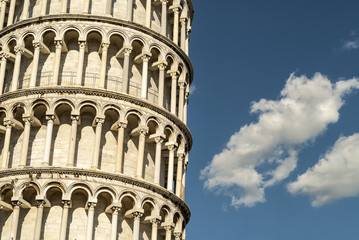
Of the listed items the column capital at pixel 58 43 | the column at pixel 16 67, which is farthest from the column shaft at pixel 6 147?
the column capital at pixel 58 43

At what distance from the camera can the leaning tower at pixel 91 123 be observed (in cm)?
3120

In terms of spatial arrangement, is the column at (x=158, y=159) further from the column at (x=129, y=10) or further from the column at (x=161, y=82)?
the column at (x=129, y=10)

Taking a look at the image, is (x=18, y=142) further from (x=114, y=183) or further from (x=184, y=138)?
(x=184, y=138)

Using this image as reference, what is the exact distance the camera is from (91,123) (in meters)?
33.2

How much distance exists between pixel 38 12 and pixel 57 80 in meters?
4.78

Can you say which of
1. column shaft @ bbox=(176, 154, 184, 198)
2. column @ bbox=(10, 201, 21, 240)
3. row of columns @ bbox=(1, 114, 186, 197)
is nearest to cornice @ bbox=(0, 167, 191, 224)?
row of columns @ bbox=(1, 114, 186, 197)

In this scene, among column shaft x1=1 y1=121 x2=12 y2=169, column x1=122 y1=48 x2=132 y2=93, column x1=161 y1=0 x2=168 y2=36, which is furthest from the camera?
column x1=161 y1=0 x2=168 y2=36

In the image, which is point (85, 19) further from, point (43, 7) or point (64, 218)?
point (64, 218)

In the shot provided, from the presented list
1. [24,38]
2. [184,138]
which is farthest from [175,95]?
[24,38]

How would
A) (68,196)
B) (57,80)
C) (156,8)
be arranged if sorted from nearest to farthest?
(68,196) < (57,80) < (156,8)

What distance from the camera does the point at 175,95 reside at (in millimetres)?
35969

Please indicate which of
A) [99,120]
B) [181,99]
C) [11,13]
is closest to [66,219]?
[99,120]

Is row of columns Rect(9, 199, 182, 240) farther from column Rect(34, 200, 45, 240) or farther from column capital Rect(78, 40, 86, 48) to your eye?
column capital Rect(78, 40, 86, 48)

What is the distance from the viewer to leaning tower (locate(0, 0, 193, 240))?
31.2m
